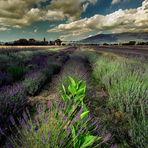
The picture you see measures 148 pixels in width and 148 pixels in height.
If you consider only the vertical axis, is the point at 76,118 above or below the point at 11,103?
above

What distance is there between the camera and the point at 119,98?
16.3 feet

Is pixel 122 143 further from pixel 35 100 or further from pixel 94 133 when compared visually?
pixel 35 100

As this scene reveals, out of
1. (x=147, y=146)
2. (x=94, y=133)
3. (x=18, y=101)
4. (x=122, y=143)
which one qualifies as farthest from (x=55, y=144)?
(x=18, y=101)

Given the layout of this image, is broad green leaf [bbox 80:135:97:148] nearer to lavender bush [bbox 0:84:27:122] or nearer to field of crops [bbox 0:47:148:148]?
field of crops [bbox 0:47:148:148]

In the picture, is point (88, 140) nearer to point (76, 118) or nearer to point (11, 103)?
point (76, 118)

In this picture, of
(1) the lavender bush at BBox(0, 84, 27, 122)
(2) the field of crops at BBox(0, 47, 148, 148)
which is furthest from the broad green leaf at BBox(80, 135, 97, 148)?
(1) the lavender bush at BBox(0, 84, 27, 122)

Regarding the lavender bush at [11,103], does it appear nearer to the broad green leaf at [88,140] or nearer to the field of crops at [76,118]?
the field of crops at [76,118]

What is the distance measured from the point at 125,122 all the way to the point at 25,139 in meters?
2.16

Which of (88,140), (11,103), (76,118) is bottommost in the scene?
(11,103)

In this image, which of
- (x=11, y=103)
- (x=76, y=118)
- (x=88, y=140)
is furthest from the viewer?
(x=11, y=103)

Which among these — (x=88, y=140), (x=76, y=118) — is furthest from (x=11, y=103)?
(x=88, y=140)

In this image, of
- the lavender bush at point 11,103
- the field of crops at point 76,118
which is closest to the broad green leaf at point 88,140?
the field of crops at point 76,118

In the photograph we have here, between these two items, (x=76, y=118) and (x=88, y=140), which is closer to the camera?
(x=88, y=140)

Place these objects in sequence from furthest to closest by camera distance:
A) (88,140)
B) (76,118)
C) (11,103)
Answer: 1. (11,103)
2. (76,118)
3. (88,140)
